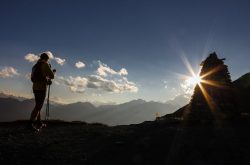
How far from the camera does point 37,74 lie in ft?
49.5

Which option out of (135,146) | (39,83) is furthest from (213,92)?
(135,146)

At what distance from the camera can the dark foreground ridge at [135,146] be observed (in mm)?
10242

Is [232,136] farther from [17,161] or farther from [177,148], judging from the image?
[17,161]

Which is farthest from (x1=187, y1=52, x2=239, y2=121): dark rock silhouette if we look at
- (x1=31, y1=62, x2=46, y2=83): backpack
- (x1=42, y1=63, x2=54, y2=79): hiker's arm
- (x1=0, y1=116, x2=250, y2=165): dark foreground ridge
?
(x1=31, y1=62, x2=46, y2=83): backpack

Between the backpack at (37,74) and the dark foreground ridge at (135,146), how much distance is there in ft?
8.91

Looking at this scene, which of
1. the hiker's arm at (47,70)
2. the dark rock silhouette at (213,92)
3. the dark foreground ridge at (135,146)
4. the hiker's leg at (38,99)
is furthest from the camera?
the dark rock silhouette at (213,92)

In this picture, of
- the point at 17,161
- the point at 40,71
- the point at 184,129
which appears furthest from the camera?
the point at 40,71

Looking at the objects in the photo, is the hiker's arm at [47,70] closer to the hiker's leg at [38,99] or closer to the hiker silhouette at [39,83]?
the hiker silhouette at [39,83]

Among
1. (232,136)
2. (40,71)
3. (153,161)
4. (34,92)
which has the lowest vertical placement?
(153,161)

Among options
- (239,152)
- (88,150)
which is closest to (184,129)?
(239,152)

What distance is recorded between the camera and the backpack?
49.5 feet

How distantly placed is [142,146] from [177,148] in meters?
1.32

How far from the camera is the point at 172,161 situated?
10.1 m

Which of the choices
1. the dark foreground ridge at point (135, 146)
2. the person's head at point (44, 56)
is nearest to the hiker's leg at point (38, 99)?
the dark foreground ridge at point (135, 146)
